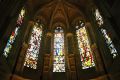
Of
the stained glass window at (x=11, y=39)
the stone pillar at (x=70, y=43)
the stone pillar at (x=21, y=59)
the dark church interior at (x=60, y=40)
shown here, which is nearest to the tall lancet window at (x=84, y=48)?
the dark church interior at (x=60, y=40)

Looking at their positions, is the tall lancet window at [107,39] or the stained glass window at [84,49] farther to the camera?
the stained glass window at [84,49]

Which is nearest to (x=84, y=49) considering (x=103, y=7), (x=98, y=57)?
(x=98, y=57)

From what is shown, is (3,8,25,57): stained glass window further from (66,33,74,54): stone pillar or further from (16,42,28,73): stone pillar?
(66,33,74,54): stone pillar

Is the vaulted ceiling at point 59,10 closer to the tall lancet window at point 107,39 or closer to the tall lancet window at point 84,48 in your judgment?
the tall lancet window at point 84,48

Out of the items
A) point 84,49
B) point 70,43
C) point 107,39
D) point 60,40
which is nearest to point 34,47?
point 60,40

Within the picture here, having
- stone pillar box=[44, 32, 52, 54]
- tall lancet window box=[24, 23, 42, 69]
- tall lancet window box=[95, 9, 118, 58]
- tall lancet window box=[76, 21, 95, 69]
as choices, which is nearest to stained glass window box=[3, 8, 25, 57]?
tall lancet window box=[24, 23, 42, 69]

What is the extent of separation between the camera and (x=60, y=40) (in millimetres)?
16781

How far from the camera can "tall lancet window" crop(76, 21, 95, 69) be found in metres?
14.1

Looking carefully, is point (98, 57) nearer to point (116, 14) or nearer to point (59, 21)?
point (116, 14)

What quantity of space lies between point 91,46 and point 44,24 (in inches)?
216

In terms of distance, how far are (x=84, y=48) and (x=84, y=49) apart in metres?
0.12

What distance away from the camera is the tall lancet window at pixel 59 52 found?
46.9 feet

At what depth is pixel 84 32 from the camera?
16797 millimetres

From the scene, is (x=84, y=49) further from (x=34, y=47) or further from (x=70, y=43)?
(x=34, y=47)
